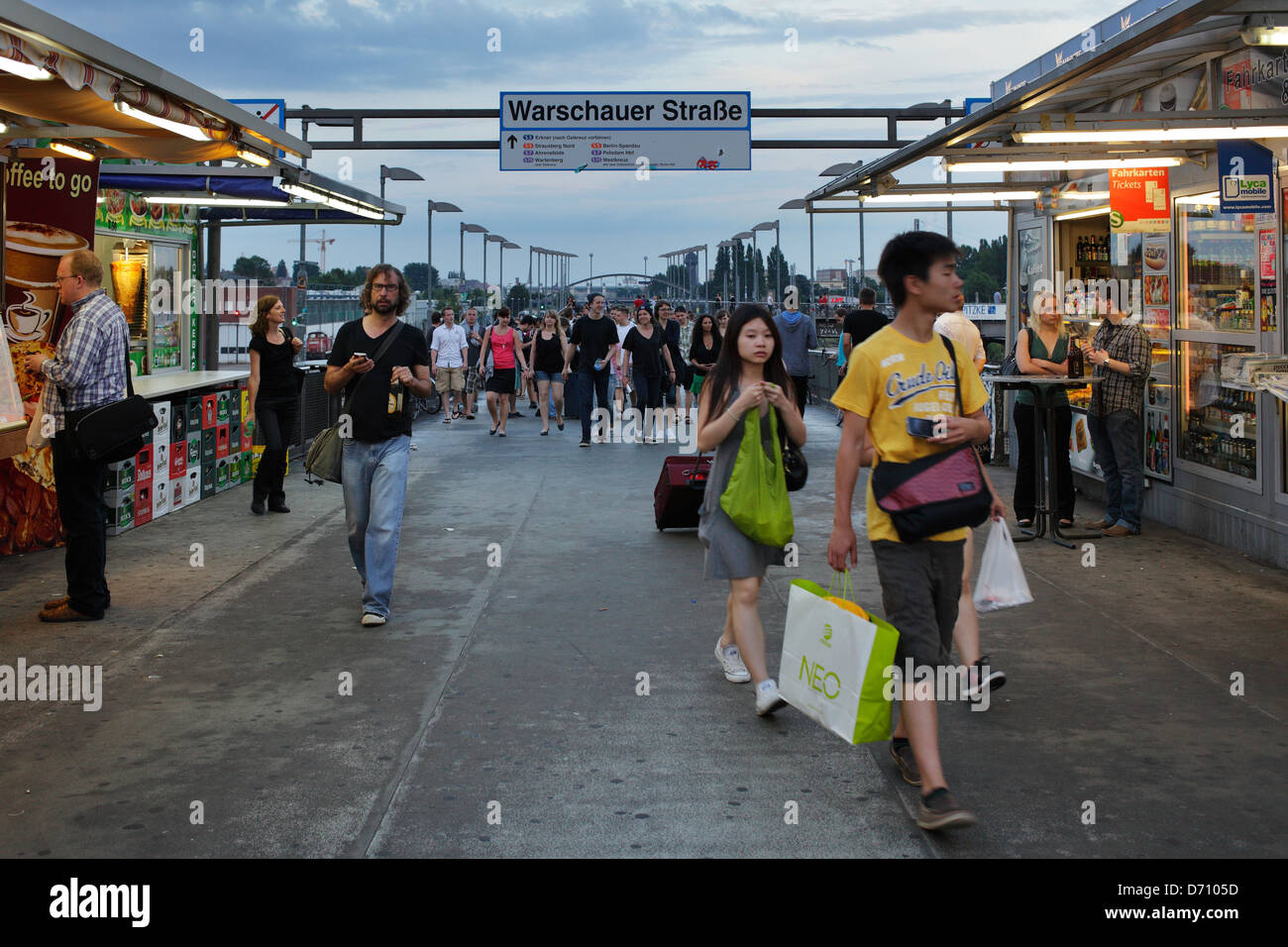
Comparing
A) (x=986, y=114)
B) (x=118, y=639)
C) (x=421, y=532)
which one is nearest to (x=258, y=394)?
(x=421, y=532)

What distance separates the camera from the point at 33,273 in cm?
970

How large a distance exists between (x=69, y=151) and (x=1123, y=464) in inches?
320

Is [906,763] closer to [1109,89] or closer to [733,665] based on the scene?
[733,665]

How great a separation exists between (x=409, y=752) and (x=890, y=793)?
6.07ft

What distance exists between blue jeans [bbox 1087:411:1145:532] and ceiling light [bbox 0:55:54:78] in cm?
776

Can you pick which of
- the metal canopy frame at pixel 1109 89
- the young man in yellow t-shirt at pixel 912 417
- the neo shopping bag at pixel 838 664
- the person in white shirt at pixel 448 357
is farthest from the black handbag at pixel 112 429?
the person in white shirt at pixel 448 357

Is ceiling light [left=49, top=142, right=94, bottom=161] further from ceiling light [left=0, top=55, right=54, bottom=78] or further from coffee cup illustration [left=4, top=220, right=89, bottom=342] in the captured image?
ceiling light [left=0, top=55, right=54, bottom=78]

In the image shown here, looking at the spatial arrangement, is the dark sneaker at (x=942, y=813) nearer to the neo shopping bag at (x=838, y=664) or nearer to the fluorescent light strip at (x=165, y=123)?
the neo shopping bag at (x=838, y=664)

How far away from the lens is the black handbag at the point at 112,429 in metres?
7.16

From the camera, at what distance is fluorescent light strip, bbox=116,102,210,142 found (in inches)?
278

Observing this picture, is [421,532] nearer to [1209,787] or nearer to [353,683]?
[353,683]

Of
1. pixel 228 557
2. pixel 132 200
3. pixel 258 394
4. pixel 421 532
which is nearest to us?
pixel 228 557

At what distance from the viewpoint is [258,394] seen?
11.4m

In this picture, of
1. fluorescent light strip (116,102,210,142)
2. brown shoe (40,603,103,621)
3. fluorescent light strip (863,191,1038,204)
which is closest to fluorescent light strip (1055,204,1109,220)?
fluorescent light strip (863,191,1038,204)
